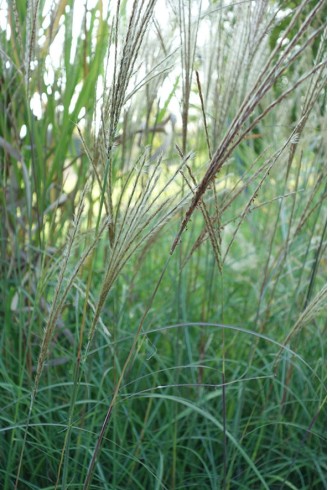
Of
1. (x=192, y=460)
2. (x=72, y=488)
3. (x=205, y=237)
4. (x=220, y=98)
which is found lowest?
(x=192, y=460)

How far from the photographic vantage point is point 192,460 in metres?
1.47

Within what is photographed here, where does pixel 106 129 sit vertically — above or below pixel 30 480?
above

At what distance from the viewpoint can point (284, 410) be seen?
1.60 metres

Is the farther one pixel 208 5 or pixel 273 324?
pixel 273 324

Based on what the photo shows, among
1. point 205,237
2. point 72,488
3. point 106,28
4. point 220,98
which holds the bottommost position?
point 72,488

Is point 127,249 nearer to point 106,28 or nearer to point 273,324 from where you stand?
point 106,28

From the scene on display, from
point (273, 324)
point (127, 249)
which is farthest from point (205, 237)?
point (273, 324)

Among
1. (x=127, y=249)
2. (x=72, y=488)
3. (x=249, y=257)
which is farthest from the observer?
(x=249, y=257)

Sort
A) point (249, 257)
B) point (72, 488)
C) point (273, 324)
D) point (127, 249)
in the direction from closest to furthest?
point (127, 249) < point (72, 488) < point (273, 324) < point (249, 257)

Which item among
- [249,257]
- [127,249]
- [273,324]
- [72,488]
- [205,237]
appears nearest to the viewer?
[127,249]

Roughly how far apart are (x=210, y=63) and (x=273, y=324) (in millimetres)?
813

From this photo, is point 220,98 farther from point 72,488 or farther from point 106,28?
point 72,488

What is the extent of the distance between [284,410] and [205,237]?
0.75 metres

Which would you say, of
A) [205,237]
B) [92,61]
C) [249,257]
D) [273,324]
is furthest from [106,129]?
[249,257]
